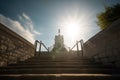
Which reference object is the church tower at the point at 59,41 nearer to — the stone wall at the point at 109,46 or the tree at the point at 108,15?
the tree at the point at 108,15

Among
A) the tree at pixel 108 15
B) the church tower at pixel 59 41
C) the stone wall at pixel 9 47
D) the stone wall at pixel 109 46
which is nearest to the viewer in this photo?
the stone wall at pixel 109 46

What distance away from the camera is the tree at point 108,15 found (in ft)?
17.1

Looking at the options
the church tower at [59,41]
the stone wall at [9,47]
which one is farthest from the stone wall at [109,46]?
the church tower at [59,41]

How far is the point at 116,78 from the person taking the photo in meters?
2.11

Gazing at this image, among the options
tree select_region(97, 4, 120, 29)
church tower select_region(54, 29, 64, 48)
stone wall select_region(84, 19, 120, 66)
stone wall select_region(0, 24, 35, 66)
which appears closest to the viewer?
stone wall select_region(84, 19, 120, 66)

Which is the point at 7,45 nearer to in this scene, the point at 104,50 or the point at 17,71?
the point at 17,71

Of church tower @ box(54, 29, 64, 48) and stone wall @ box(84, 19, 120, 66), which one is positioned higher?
church tower @ box(54, 29, 64, 48)

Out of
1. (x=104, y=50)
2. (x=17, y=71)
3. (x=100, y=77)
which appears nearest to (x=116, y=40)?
(x=104, y=50)

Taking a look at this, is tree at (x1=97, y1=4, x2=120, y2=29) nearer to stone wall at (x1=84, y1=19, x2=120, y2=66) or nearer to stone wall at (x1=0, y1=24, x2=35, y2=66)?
stone wall at (x1=84, y1=19, x2=120, y2=66)

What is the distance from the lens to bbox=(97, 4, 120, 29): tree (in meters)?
5.20

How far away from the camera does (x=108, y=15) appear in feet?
17.8

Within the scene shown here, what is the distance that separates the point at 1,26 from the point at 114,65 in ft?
13.8

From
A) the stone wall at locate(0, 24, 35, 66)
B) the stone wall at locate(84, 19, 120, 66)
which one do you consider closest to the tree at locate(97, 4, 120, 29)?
the stone wall at locate(84, 19, 120, 66)

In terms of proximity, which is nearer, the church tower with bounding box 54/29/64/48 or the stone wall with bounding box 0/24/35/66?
the stone wall with bounding box 0/24/35/66
